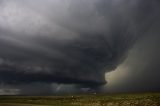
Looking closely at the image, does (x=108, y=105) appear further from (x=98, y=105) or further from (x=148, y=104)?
(x=148, y=104)

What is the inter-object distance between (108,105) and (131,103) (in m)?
14.6

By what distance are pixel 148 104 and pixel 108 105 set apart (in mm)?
25212

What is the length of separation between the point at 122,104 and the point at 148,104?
1591cm

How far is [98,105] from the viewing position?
161 m

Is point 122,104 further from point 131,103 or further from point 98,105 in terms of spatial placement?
point 98,105

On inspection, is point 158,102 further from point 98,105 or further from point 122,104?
point 98,105

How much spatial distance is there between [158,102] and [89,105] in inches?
1680

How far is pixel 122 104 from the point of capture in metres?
156

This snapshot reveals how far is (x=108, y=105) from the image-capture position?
525ft

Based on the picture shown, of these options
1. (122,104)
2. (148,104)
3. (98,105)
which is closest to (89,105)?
(98,105)

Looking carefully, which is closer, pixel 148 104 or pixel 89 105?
pixel 148 104

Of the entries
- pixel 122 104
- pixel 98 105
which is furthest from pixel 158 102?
pixel 98 105

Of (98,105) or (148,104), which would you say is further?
(98,105)

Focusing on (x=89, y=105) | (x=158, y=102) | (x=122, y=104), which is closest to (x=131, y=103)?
(x=122, y=104)
